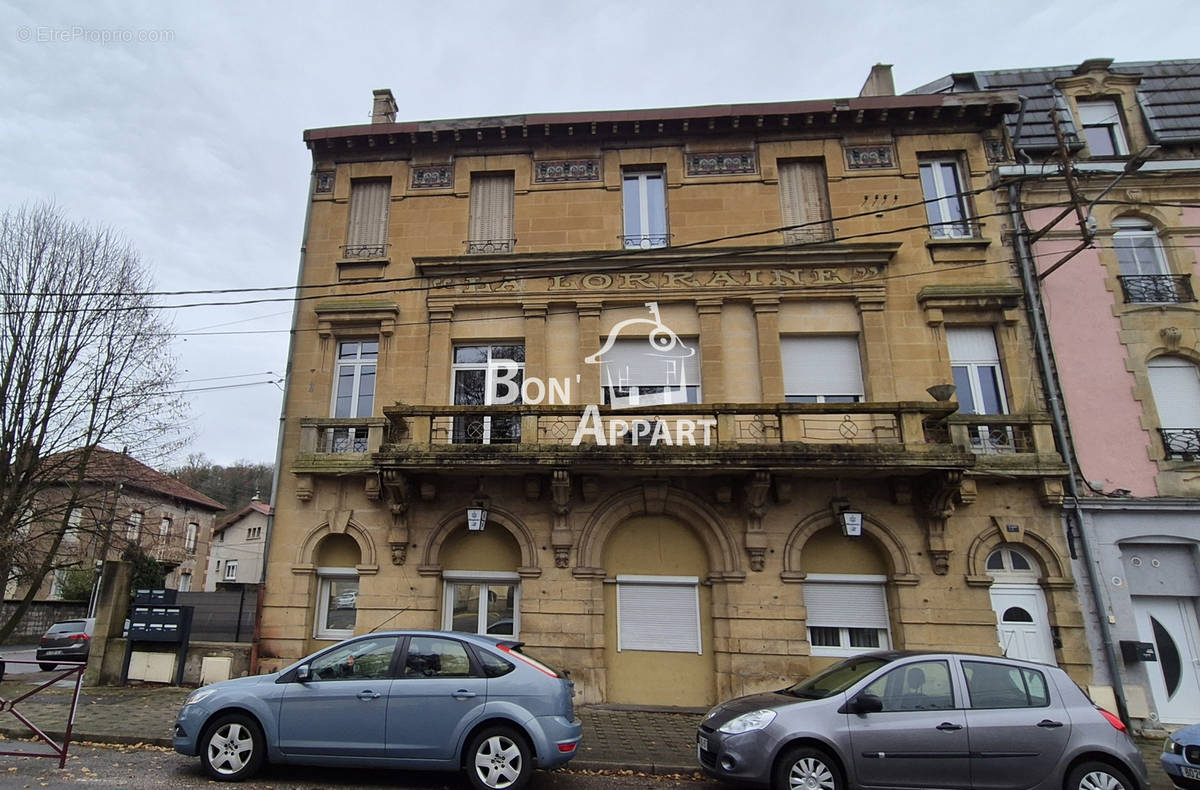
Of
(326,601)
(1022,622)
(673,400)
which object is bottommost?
(1022,622)

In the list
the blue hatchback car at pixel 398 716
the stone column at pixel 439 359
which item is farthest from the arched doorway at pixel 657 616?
the blue hatchback car at pixel 398 716

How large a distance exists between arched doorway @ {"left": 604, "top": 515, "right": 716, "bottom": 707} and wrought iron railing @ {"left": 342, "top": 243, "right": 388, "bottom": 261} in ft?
25.9

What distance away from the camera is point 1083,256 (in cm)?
1264

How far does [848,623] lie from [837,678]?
4.73m

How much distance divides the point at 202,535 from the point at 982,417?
44.2 m

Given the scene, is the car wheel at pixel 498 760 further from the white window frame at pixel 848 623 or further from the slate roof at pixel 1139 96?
the slate roof at pixel 1139 96

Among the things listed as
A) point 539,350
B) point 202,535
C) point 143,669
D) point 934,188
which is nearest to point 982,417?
point 934,188

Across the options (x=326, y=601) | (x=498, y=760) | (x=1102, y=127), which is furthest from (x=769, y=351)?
(x=326, y=601)

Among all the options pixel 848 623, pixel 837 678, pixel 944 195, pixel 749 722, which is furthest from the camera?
pixel 944 195

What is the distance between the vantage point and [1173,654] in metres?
10.8

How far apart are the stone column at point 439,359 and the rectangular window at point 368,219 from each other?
2.15 meters

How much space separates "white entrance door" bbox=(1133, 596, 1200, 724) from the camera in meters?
10.4

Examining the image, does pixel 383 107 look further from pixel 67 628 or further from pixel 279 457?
pixel 67 628

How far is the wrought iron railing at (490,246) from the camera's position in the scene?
536 inches
